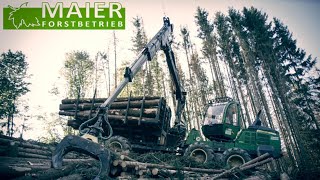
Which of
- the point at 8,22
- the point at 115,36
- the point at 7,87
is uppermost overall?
the point at 115,36

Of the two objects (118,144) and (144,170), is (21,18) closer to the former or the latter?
(118,144)

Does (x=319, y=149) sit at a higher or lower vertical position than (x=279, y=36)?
lower

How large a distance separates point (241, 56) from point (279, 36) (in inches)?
151

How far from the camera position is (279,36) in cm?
2206

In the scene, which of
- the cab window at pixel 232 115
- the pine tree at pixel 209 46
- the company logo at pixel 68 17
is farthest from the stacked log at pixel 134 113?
the pine tree at pixel 209 46

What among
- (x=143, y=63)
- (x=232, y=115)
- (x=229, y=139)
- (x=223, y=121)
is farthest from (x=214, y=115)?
(x=143, y=63)

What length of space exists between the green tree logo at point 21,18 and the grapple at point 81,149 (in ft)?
10.9

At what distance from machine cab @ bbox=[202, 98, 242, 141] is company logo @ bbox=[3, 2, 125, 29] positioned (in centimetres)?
510

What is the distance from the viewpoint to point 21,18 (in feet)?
20.7

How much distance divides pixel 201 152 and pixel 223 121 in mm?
1509

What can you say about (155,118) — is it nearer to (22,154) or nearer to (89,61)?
(22,154)

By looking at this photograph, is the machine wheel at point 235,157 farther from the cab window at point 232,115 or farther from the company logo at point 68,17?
the company logo at point 68,17

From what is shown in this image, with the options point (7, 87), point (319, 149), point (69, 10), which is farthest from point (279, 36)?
point (7, 87)

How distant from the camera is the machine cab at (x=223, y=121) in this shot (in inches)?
349
